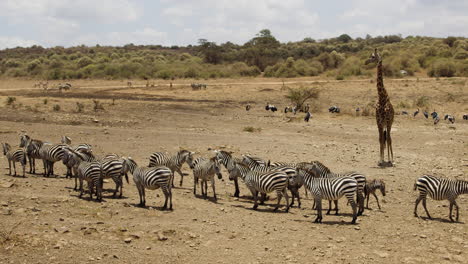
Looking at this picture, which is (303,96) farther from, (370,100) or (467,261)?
(467,261)

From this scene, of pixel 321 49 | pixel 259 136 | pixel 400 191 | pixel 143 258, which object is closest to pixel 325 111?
pixel 259 136

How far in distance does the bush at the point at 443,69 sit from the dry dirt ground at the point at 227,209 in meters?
25.3

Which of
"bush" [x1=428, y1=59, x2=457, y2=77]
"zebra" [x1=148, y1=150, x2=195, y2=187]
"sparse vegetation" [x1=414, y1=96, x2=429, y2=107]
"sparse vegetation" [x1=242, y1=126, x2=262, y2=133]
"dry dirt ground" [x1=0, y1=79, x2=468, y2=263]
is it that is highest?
"bush" [x1=428, y1=59, x2=457, y2=77]

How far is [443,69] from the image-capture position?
50.9 m

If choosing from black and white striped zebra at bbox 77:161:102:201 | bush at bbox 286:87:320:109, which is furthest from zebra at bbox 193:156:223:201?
bush at bbox 286:87:320:109

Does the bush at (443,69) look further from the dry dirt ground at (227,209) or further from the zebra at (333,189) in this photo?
the zebra at (333,189)

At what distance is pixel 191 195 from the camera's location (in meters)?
13.2

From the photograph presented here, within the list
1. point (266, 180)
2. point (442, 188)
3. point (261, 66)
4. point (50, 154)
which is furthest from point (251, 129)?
point (261, 66)

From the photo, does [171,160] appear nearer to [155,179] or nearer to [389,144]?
[155,179]

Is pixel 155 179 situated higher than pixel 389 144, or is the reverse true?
pixel 389 144

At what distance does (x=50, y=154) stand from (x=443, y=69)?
44608mm

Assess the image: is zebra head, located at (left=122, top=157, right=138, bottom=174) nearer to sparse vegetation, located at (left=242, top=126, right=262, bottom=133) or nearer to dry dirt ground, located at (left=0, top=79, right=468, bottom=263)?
dry dirt ground, located at (left=0, top=79, right=468, bottom=263)

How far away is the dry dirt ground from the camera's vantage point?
927 cm

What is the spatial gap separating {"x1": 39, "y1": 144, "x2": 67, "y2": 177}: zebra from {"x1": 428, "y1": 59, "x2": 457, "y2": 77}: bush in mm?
44170
